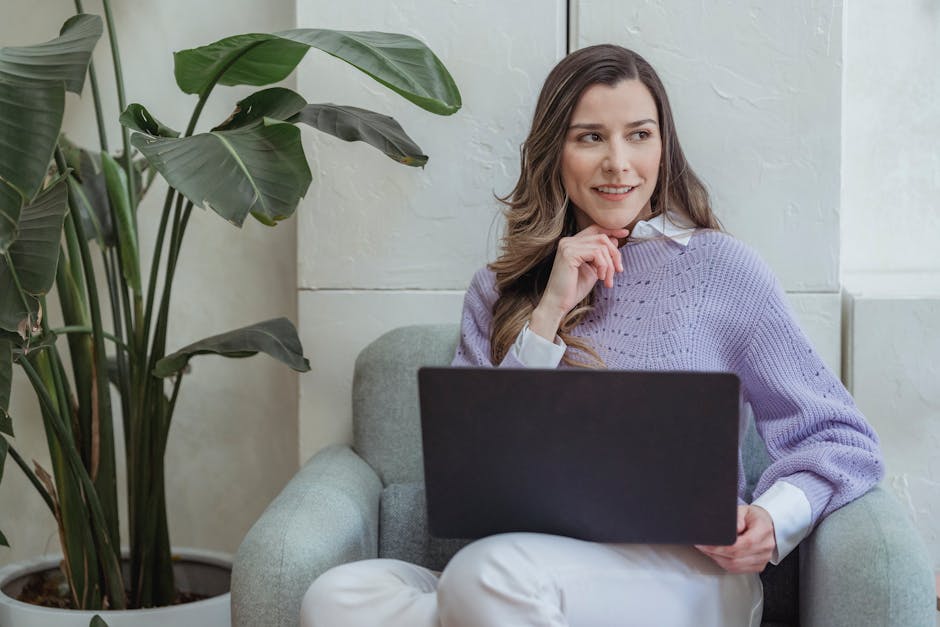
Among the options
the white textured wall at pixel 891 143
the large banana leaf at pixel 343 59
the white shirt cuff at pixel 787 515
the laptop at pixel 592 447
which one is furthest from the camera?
the white textured wall at pixel 891 143

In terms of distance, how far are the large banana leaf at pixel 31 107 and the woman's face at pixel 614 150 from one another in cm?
79

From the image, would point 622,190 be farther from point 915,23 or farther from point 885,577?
point 915,23

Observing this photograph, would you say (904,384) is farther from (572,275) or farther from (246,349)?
(246,349)

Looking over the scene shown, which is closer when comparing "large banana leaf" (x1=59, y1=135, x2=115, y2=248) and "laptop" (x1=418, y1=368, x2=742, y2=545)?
"laptop" (x1=418, y1=368, x2=742, y2=545)

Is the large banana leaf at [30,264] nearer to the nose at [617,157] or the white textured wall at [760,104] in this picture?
the nose at [617,157]

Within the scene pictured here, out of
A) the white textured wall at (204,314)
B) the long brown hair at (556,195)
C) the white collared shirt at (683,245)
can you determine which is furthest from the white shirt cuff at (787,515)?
the white textured wall at (204,314)

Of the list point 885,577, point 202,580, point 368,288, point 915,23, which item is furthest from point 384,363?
point 915,23

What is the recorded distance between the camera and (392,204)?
2.15m

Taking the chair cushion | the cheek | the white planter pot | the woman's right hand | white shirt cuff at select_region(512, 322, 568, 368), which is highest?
the cheek

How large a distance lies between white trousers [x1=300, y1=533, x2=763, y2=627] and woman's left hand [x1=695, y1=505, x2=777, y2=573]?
3 cm

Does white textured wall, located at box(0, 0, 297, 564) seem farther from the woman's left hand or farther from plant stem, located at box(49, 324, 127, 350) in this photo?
the woman's left hand

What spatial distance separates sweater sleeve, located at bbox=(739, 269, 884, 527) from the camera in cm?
152

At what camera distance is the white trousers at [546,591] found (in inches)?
51.4

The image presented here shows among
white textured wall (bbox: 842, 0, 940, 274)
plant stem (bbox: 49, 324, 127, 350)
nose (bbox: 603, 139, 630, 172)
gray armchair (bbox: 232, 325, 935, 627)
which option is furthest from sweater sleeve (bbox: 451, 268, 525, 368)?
white textured wall (bbox: 842, 0, 940, 274)
